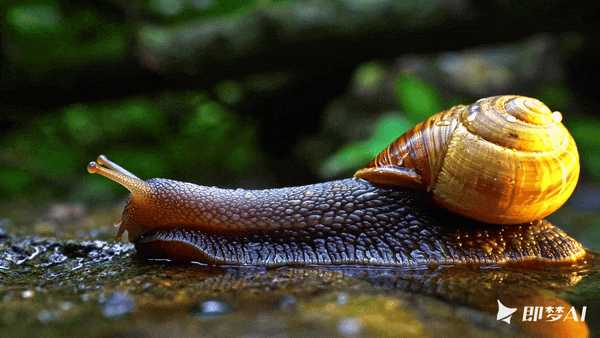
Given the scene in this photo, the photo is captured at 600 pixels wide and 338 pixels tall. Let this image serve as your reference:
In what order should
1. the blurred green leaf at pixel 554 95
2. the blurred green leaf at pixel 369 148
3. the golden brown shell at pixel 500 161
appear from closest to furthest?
the golden brown shell at pixel 500 161
the blurred green leaf at pixel 369 148
the blurred green leaf at pixel 554 95

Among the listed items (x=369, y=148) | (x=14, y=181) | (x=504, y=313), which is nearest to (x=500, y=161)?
(x=504, y=313)

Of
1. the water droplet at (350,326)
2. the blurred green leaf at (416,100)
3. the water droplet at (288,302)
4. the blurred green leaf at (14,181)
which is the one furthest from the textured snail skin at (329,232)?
the blurred green leaf at (14,181)

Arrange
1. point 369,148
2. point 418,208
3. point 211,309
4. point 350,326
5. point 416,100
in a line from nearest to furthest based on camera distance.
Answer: point 350,326 → point 211,309 → point 418,208 → point 369,148 → point 416,100

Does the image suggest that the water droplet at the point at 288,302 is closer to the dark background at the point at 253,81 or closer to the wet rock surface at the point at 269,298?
the wet rock surface at the point at 269,298

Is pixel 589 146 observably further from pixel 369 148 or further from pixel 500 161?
pixel 500 161

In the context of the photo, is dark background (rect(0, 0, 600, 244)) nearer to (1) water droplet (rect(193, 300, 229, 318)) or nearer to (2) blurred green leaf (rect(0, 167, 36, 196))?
(2) blurred green leaf (rect(0, 167, 36, 196))
